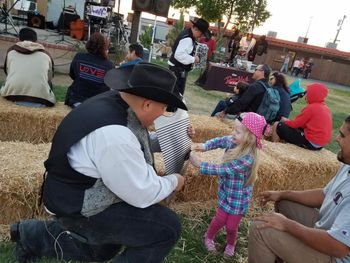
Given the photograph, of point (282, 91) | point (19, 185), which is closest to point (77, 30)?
point (282, 91)

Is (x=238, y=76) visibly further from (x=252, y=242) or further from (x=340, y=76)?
(x=340, y=76)

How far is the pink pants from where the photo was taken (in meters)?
3.07

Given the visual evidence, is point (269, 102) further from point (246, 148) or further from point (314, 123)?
point (246, 148)

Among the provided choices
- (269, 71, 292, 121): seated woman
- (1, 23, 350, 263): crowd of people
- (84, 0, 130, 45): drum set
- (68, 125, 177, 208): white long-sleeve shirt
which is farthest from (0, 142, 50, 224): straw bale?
(84, 0, 130, 45): drum set

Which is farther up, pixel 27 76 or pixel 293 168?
pixel 27 76

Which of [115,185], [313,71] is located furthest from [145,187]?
[313,71]

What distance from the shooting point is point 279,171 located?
4211 millimetres

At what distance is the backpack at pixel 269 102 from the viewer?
5535 mm

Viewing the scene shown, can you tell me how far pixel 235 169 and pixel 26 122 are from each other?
3.17m

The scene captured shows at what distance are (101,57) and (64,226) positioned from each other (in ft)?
10.4

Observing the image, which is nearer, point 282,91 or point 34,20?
point 282,91

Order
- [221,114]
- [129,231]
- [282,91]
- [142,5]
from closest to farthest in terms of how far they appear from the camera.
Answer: [129,231], [282,91], [221,114], [142,5]

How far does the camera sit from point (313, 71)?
1364 inches

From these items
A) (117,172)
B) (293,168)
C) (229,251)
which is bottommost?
(229,251)
